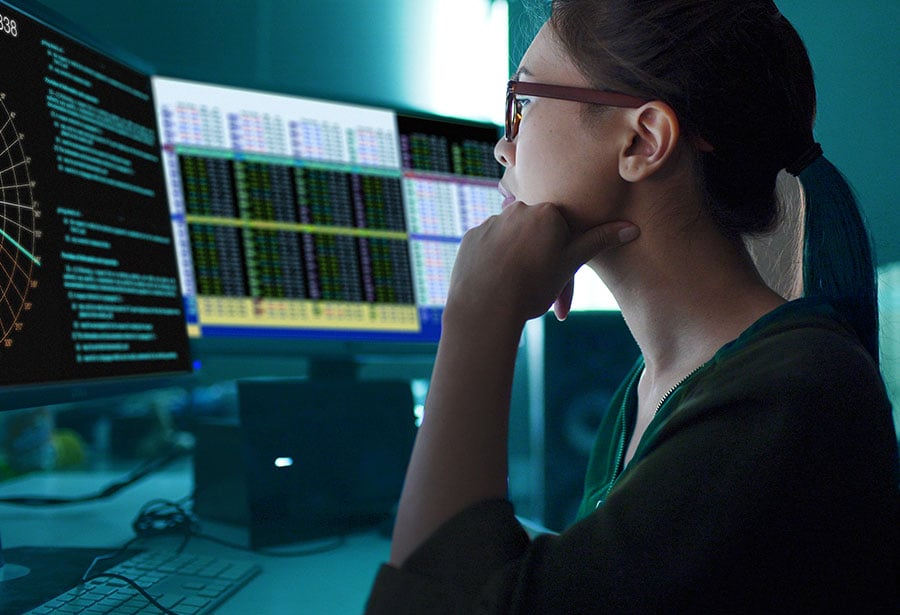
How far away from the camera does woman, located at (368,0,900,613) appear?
50 cm

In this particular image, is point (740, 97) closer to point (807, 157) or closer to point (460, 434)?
point (807, 157)

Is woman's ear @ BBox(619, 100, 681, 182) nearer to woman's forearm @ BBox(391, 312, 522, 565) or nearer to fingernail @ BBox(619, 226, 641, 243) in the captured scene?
fingernail @ BBox(619, 226, 641, 243)

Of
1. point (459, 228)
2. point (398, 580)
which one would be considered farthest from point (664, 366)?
point (459, 228)

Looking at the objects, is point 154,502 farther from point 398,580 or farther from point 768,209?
point 768,209

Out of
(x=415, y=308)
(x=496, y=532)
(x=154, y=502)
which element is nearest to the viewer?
(x=496, y=532)

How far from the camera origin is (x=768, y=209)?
2.65ft

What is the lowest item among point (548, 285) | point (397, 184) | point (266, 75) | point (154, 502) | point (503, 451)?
point (154, 502)

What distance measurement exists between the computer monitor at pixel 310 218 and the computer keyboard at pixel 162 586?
0.34m

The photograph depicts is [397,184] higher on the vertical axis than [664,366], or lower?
higher

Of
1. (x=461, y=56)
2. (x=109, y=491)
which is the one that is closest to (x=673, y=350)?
(x=109, y=491)

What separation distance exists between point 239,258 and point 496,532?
27.4 inches

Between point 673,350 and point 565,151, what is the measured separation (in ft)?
0.76

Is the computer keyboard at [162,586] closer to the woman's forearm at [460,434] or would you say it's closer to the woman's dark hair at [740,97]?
the woman's forearm at [460,434]

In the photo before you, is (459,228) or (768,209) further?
(459,228)
